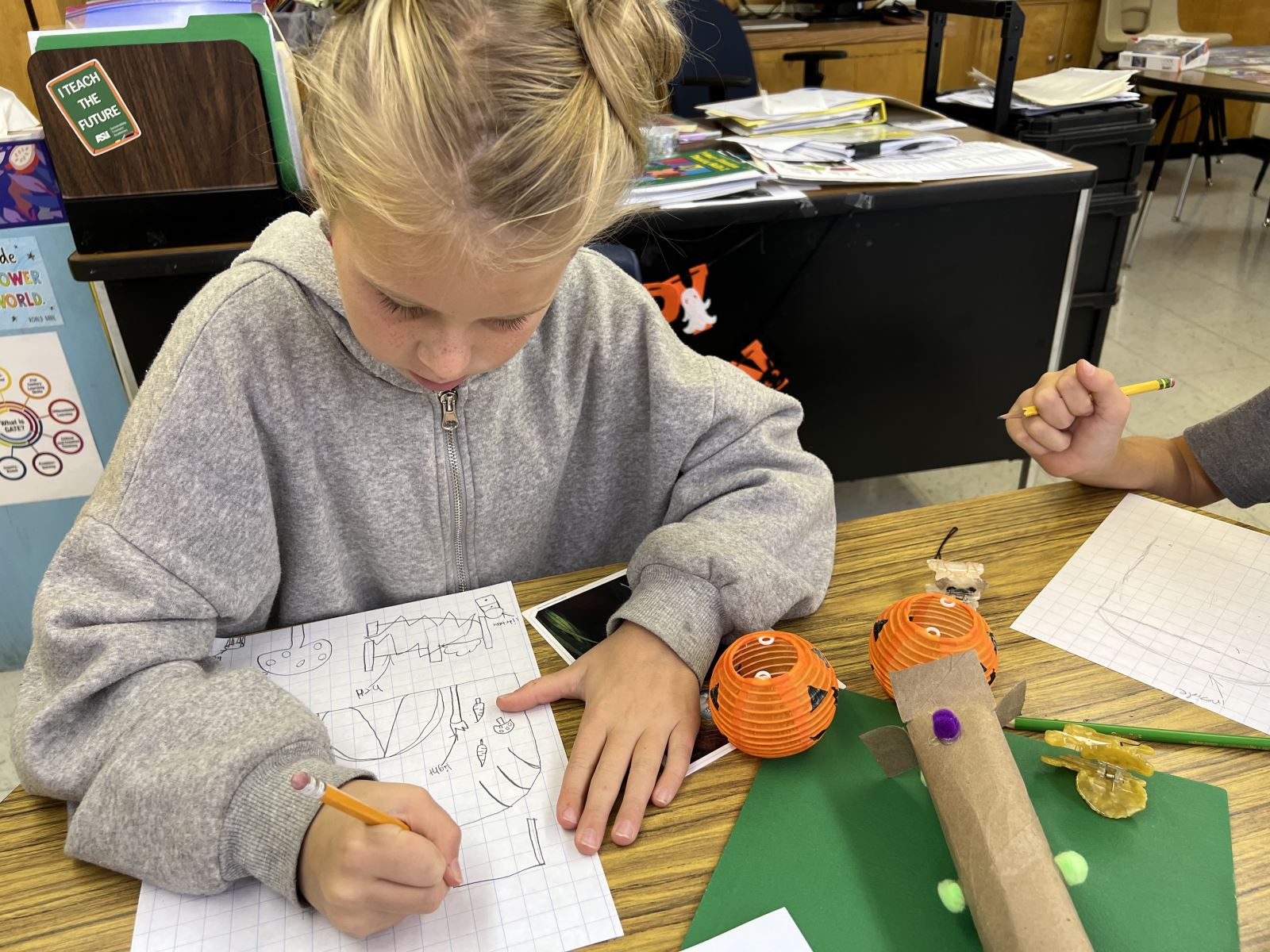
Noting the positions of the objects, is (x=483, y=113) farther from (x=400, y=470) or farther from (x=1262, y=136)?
(x=1262, y=136)

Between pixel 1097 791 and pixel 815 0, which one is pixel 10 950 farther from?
pixel 815 0

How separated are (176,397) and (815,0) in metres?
3.94

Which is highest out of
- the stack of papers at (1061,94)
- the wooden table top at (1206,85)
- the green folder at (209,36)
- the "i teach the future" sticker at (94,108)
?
the green folder at (209,36)

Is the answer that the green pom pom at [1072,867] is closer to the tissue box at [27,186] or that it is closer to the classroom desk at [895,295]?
the classroom desk at [895,295]

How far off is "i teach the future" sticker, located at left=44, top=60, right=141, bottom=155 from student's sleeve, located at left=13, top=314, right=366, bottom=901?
573 millimetres

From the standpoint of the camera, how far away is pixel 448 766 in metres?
0.60

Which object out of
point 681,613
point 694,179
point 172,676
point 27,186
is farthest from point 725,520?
point 27,186

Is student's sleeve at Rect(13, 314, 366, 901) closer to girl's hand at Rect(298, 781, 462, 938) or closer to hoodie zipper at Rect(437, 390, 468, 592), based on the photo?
girl's hand at Rect(298, 781, 462, 938)

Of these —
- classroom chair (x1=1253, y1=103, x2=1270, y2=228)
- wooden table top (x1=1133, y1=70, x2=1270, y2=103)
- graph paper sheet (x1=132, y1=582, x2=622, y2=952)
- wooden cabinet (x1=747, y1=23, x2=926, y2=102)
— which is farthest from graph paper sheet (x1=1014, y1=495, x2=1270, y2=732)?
classroom chair (x1=1253, y1=103, x2=1270, y2=228)

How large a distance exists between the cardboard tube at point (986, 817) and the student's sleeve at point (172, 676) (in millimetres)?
337

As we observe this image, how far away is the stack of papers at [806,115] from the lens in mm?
1705

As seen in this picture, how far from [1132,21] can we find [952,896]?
5.14m

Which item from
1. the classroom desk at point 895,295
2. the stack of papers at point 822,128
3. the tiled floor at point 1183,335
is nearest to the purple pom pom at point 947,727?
the classroom desk at point 895,295

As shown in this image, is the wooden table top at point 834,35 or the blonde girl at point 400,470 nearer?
the blonde girl at point 400,470
